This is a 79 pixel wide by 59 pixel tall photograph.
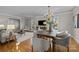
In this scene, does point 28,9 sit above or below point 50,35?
above

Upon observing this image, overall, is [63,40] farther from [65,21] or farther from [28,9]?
[28,9]

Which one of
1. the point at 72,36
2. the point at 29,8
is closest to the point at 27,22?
the point at 29,8

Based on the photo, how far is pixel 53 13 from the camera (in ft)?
4.79

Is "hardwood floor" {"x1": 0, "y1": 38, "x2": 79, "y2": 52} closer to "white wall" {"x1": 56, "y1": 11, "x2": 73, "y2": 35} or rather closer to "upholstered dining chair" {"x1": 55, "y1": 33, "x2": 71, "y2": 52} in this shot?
"upholstered dining chair" {"x1": 55, "y1": 33, "x2": 71, "y2": 52}

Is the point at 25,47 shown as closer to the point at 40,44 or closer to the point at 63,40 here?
the point at 40,44

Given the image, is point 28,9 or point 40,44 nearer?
point 28,9

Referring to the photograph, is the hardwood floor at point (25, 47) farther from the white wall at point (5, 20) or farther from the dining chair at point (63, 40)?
the white wall at point (5, 20)

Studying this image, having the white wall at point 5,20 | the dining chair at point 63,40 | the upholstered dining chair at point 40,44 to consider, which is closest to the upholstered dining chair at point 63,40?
the dining chair at point 63,40

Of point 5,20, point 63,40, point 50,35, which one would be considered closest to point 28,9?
point 5,20

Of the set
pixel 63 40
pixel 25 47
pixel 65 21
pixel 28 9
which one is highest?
pixel 28 9

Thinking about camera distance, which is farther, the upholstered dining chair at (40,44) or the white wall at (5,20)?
the upholstered dining chair at (40,44)

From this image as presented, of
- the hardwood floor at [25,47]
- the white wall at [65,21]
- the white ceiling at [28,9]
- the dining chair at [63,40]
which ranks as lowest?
the hardwood floor at [25,47]

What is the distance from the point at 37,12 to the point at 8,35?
1.94ft
